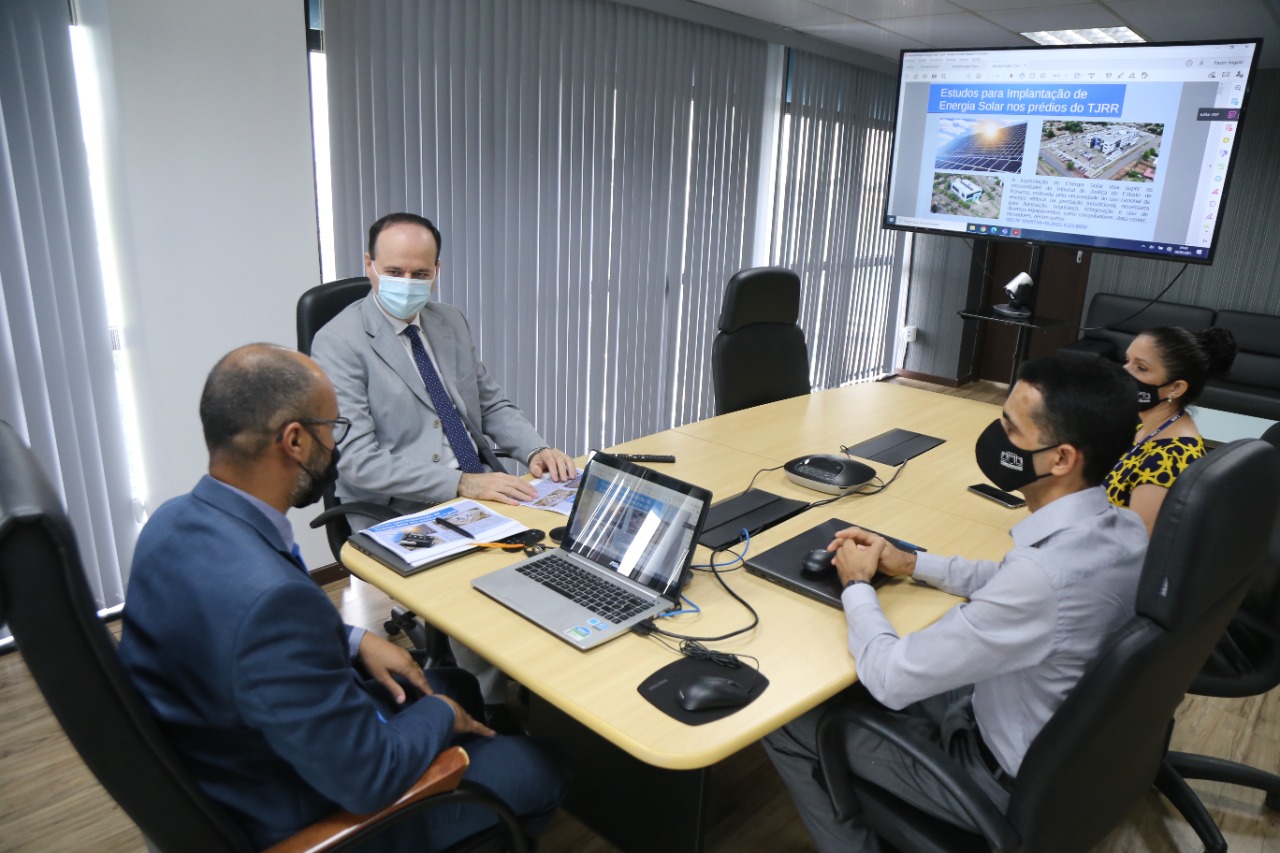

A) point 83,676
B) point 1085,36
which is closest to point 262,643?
point 83,676

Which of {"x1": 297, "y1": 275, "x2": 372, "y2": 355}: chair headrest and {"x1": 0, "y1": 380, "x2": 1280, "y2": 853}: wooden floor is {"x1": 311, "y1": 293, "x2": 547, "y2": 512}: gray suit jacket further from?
{"x1": 0, "y1": 380, "x2": 1280, "y2": 853}: wooden floor

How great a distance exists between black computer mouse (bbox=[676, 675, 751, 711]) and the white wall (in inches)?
83.7

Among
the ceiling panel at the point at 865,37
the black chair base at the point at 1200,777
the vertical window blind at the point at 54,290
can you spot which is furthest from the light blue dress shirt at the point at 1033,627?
the ceiling panel at the point at 865,37

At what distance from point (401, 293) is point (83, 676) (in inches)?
61.5

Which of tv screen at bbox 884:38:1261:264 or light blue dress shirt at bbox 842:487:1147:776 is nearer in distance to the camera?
light blue dress shirt at bbox 842:487:1147:776

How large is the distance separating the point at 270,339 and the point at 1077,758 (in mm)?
2690

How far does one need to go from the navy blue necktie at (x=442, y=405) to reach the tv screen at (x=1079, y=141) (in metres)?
2.77

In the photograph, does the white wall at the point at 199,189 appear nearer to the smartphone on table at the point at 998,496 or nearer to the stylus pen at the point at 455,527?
the stylus pen at the point at 455,527

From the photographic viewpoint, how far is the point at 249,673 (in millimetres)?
1072

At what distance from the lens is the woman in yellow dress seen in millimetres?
2092

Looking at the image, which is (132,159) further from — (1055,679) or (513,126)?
(1055,679)

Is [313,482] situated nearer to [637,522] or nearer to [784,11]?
[637,522]

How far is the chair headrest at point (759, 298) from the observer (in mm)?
3219

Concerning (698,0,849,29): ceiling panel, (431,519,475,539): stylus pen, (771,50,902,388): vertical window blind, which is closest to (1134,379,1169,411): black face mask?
(431,519,475,539): stylus pen
